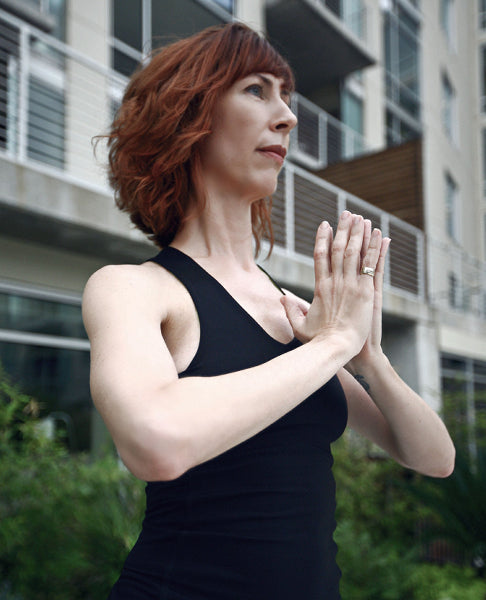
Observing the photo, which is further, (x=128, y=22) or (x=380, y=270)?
(x=128, y=22)

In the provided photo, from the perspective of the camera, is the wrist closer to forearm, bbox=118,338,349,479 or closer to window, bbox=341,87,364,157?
forearm, bbox=118,338,349,479

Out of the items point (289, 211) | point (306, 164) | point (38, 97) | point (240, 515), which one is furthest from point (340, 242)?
point (306, 164)

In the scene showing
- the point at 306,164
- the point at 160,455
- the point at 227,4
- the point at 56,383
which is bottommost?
the point at 56,383

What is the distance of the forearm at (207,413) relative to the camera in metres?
0.74

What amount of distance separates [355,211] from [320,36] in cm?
382

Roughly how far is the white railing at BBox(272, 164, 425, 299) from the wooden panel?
0.23 m

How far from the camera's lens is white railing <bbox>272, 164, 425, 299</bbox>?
29.0 feet

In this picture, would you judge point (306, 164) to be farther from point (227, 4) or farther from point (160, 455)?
point (160, 455)

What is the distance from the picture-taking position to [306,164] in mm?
11352

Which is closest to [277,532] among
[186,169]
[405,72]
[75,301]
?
[186,169]

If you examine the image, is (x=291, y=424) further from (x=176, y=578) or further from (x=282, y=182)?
(x=282, y=182)

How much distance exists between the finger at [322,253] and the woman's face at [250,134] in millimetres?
167

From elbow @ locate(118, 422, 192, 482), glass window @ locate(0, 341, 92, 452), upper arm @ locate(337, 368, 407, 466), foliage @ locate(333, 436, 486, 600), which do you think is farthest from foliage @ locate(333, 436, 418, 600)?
elbow @ locate(118, 422, 192, 482)

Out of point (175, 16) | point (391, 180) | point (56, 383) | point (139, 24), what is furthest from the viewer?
point (391, 180)
